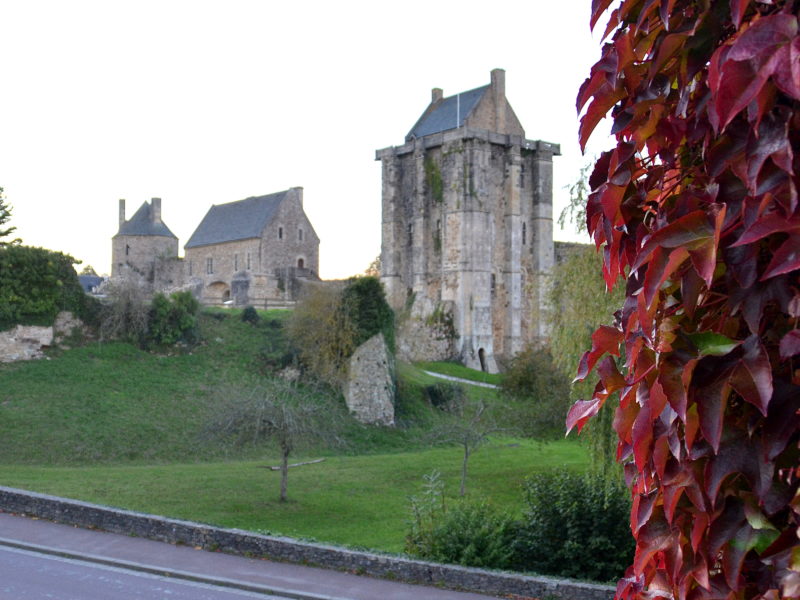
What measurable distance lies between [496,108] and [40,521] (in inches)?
1582

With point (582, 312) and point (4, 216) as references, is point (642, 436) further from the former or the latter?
point (4, 216)

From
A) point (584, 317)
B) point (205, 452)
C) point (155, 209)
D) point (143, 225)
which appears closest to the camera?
point (584, 317)

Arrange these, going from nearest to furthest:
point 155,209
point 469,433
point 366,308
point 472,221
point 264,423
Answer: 1. point 264,423
2. point 469,433
3. point 366,308
4. point 472,221
5. point 155,209

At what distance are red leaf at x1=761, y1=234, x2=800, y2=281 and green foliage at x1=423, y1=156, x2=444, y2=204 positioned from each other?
4687cm

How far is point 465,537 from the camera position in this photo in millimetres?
12633

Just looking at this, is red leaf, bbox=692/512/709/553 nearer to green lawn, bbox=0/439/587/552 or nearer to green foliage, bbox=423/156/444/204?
green lawn, bbox=0/439/587/552

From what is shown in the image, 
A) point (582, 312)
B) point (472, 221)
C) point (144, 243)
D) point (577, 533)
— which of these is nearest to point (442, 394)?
point (582, 312)

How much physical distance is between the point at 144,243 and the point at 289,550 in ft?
179

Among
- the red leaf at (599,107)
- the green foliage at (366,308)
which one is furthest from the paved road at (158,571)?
the green foliage at (366,308)

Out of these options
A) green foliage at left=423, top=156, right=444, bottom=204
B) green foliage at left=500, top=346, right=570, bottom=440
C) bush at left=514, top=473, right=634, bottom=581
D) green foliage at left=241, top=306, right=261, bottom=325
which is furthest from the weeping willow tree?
green foliage at left=423, top=156, right=444, bottom=204

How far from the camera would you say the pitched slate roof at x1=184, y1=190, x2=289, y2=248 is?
53656 mm

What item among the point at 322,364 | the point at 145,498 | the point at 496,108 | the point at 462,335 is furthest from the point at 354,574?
the point at 496,108

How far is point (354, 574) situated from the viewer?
11711mm

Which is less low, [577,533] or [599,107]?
[599,107]
